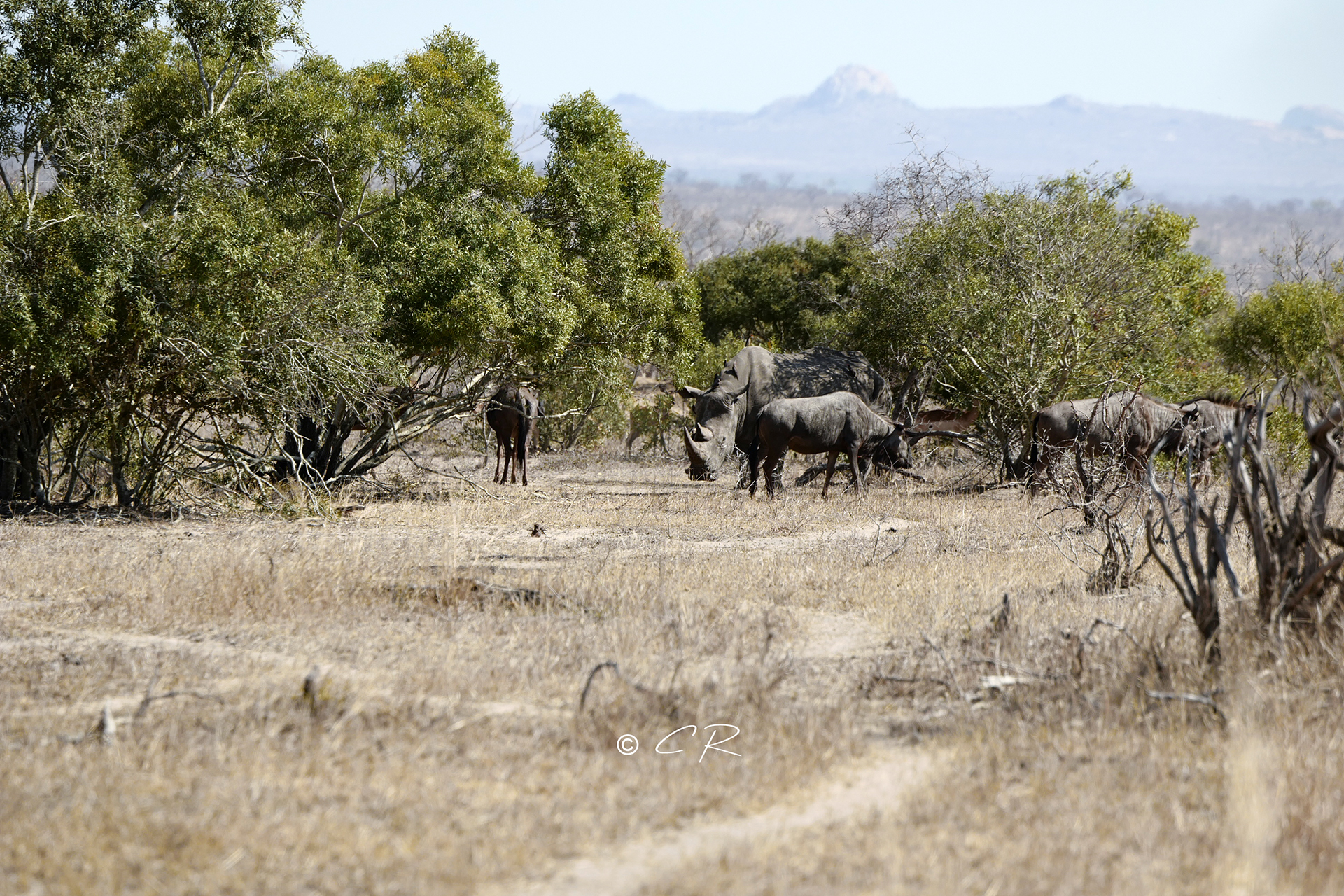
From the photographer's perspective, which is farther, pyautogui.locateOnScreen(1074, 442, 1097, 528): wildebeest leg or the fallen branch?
pyautogui.locateOnScreen(1074, 442, 1097, 528): wildebeest leg

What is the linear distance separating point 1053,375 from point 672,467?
705cm

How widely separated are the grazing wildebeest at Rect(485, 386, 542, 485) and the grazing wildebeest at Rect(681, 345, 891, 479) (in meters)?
2.54

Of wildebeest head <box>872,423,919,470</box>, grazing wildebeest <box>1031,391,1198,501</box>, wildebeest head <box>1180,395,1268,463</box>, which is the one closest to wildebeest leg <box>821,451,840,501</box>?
wildebeest head <box>872,423,919,470</box>

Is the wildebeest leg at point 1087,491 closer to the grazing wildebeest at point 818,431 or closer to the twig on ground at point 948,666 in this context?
the grazing wildebeest at point 818,431

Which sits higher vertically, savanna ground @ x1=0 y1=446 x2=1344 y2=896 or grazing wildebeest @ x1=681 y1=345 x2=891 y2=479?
grazing wildebeest @ x1=681 y1=345 x2=891 y2=479

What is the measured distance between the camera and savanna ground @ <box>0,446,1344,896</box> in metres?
4.34

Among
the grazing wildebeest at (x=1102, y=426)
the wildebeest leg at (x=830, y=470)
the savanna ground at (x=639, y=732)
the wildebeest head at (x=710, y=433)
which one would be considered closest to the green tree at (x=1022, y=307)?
the grazing wildebeest at (x=1102, y=426)

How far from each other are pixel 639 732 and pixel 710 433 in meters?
10.3

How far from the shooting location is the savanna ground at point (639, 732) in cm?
434

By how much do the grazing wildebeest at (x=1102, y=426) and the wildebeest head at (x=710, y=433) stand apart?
420 cm

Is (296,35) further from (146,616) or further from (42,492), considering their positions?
(146,616)

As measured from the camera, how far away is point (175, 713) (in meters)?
5.83

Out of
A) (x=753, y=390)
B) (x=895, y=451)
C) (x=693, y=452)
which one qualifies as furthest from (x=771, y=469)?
(x=753, y=390)

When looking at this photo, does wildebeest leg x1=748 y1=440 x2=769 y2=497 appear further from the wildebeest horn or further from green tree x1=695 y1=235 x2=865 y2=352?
green tree x1=695 y1=235 x2=865 y2=352
